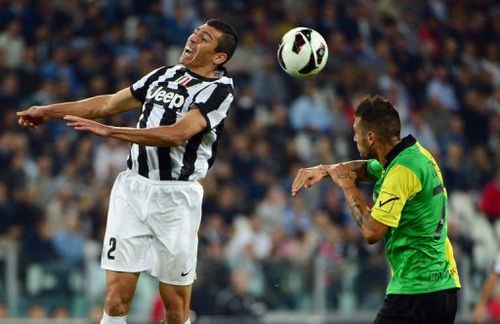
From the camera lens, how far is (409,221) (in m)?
7.38

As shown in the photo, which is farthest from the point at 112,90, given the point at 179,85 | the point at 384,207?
the point at 384,207

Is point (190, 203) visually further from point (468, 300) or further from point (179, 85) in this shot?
point (468, 300)

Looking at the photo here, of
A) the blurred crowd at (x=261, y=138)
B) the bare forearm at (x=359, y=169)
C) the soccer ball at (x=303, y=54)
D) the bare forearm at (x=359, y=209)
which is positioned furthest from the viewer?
the blurred crowd at (x=261, y=138)

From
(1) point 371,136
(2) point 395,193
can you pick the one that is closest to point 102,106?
(1) point 371,136

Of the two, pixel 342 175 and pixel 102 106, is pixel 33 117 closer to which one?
pixel 102 106

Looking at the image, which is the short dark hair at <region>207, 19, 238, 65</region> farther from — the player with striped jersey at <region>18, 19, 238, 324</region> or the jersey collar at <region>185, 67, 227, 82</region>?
the jersey collar at <region>185, 67, 227, 82</region>

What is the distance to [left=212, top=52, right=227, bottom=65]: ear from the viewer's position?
842 centimetres

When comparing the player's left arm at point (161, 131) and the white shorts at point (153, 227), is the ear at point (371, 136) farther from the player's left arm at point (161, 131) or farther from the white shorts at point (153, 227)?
the white shorts at point (153, 227)

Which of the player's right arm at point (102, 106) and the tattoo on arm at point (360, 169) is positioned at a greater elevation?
the player's right arm at point (102, 106)

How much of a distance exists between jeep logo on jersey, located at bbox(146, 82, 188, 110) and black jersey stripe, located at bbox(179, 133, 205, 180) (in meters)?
0.24

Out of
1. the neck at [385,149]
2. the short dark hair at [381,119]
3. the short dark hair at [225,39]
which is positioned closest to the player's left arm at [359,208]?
the neck at [385,149]

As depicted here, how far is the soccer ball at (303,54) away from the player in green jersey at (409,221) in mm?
1094

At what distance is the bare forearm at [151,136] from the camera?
7625 mm

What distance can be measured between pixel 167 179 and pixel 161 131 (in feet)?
1.79
